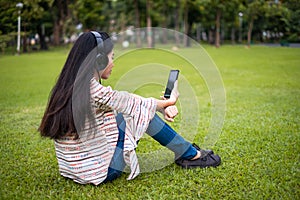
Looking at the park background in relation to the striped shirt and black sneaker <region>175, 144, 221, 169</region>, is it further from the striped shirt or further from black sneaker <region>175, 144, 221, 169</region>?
the striped shirt

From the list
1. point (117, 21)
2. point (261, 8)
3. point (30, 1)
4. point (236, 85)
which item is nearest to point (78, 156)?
point (236, 85)

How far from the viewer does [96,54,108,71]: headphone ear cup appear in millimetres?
2041

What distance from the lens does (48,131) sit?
6.89 ft

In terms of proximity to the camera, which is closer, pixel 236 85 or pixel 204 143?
pixel 204 143

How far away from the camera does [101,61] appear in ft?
6.79

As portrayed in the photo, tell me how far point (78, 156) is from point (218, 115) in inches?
107

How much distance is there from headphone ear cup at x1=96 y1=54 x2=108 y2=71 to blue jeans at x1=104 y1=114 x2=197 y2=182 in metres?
0.39

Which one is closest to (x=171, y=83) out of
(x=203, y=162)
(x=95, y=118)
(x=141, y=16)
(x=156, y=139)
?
(x=156, y=139)

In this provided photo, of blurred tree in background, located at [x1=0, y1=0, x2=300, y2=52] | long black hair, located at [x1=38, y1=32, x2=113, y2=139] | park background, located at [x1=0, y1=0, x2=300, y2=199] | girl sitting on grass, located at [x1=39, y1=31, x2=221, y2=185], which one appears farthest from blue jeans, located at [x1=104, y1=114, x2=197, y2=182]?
blurred tree in background, located at [x1=0, y1=0, x2=300, y2=52]

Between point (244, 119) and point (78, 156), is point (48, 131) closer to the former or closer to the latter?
point (78, 156)

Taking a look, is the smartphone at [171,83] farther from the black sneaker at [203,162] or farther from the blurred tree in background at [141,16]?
the blurred tree in background at [141,16]

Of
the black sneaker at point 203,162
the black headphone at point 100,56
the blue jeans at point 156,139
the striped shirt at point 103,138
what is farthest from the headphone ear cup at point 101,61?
the black sneaker at point 203,162

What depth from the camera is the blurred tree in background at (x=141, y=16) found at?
22.3 meters

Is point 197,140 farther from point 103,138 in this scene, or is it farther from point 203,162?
point 103,138
